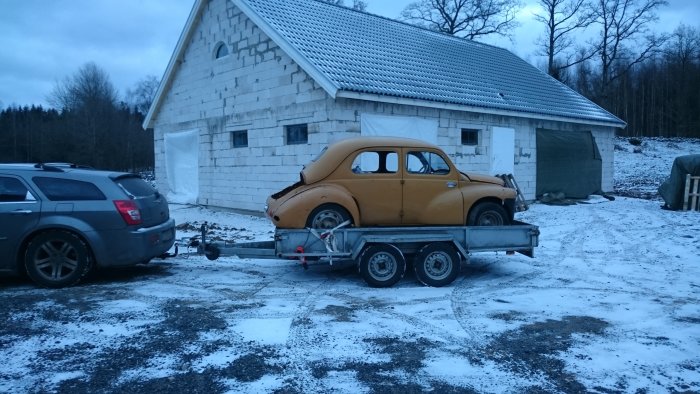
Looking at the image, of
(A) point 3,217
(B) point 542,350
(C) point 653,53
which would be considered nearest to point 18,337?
(A) point 3,217

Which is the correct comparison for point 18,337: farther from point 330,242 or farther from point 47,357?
Answer: point 330,242

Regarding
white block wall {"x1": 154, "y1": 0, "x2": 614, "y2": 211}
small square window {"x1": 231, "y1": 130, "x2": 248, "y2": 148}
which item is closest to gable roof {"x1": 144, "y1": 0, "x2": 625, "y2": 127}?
white block wall {"x1": 154, "y1": 0, "x2": 614, "y2": 211}

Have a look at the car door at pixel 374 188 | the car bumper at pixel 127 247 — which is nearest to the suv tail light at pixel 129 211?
the car bumper at pixel 127 247

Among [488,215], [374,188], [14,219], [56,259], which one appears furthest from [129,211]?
[488,215]

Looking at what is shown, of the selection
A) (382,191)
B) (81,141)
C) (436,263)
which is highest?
(81,141)

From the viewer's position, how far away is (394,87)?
1358 cm

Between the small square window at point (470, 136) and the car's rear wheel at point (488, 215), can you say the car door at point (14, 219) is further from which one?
the small square window at point (470, 136)

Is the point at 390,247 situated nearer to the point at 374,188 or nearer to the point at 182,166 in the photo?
the point at 374,188

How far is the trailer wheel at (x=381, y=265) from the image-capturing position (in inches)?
275

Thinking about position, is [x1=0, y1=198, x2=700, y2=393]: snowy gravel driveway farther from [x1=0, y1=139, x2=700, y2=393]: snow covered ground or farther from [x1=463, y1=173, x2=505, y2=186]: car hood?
[x1=463, y1=173, x2=505, y2=186]: car hood

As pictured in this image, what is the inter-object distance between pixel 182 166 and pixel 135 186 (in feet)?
37.6

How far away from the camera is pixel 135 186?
753 cm

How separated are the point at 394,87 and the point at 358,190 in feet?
22.4

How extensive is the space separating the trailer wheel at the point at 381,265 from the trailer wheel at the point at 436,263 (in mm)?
288
